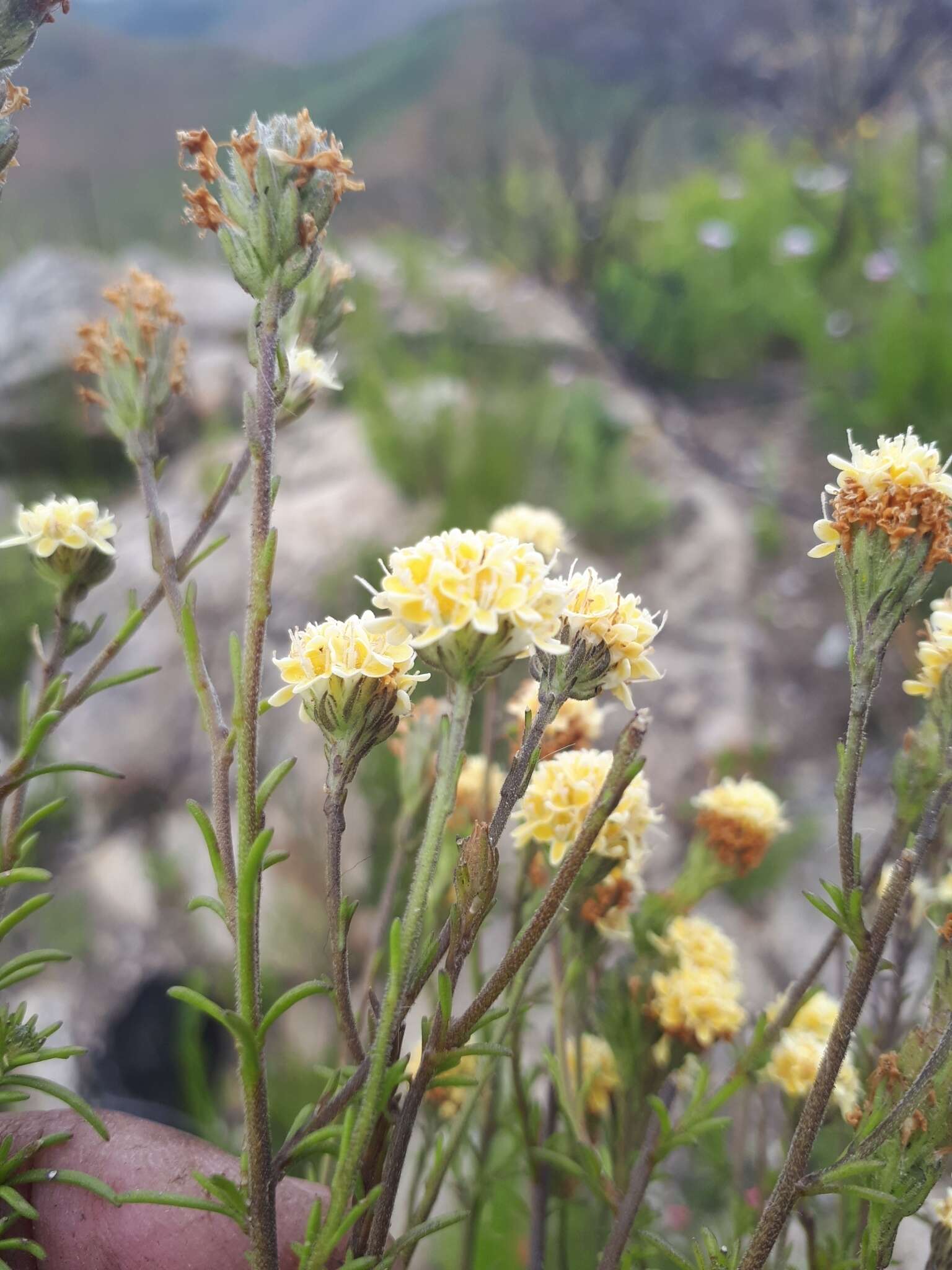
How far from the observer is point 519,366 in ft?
12.0

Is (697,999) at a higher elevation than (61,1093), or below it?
higher

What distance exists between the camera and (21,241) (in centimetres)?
545

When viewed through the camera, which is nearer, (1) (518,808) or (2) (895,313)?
(1) (518,808)

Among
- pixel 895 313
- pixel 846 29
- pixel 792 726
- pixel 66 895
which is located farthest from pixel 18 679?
pixel 846 29

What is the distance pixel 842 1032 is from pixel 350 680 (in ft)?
0.97

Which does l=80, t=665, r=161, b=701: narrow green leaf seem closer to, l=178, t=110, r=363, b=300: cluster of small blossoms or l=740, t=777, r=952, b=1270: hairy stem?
l=178, t=110, r=363, b=300: cluster of small blossoms

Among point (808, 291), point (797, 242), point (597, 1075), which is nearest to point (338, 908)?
point (597, 1075)

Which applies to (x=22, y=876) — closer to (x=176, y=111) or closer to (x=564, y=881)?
(x=564, y=881)

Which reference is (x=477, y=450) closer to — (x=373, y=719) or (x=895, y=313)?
(x=895, y=313)

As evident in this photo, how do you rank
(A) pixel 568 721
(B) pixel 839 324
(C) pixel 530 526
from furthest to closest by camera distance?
1. (B) pixel 839 324
2. (C) pixel 530 526
3. (A) pixel 568 721

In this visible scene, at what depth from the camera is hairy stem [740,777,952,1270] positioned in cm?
43

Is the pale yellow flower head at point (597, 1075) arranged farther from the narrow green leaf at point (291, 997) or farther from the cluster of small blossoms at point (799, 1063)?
the narrow green leaf at point (291, 997)

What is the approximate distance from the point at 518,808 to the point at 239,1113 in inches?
69.6

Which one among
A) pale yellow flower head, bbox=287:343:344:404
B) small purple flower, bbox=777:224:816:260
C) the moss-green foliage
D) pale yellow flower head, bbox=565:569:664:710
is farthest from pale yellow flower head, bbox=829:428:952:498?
small purple flower, bbox=777:224:816:260
